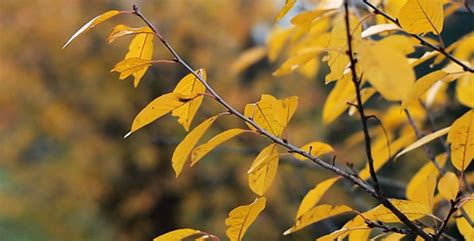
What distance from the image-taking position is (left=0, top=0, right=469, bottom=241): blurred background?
299cm

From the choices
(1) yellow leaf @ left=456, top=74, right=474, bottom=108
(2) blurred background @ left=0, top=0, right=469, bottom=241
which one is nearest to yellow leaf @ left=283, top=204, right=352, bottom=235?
(1) yellow leaf @ left=456, top=74, right=474, bottom=108

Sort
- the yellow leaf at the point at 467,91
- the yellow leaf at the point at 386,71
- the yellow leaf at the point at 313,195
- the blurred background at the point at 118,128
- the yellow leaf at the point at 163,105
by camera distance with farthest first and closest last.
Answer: the blurred background at the point at 118,128, the yellow leaf at the point at 467,91, the yellow leaf at the point at 313,195, the yellow leaf at the point at 163,105, the yellow leaf at the point at 386,71

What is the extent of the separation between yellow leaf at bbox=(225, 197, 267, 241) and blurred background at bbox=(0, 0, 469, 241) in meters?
2.36

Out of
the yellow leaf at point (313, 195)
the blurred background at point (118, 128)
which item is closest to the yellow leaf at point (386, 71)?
the yellow leaf at point (313, 195)

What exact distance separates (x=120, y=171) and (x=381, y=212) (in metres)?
2.71

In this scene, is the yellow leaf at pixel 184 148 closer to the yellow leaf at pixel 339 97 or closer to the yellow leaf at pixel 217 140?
the yellow leaf at pixel 217 140

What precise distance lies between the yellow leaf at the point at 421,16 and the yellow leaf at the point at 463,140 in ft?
0.28

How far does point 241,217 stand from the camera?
0.55 metres

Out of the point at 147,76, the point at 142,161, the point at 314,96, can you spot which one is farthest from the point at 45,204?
the point at 314,96

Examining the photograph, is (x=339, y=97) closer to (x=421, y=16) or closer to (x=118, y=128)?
(x=421, y=16)

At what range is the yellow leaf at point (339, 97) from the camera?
727mm

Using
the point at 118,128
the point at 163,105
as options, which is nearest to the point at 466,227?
the point at 163,105

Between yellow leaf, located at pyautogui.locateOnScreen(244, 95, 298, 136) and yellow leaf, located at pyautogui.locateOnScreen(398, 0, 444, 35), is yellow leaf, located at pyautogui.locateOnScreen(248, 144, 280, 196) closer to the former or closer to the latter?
yellow leaf, located at pyautogui.locateOnScreen(244, 95, 298, 136)

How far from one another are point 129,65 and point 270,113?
123mm
